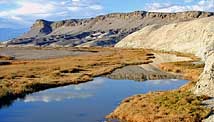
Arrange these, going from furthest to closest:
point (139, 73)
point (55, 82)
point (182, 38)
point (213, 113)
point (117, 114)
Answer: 1. point (182, 38)
2. point (139, 73)
3. point (55, 82)
4. point (117, 114)
5. point (213, 113)

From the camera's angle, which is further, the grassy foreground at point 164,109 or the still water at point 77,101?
the still water at point 77,101

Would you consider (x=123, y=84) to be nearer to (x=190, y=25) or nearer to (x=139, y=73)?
(x=139, y=73)

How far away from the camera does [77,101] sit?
2014 inches

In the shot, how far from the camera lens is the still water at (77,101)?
42.0 m

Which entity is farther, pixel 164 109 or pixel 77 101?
pixel 77 101

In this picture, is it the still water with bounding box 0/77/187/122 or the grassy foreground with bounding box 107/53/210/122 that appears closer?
the grassy foreground with bounding box 107/53/210/122

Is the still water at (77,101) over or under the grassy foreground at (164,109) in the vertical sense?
under

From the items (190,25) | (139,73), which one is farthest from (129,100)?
(190,25)

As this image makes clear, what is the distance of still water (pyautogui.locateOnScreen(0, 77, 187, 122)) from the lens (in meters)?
42.0

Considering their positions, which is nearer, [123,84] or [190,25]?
[123,84]

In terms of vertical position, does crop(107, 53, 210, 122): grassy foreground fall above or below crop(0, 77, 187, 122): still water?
above

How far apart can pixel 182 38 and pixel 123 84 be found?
120m

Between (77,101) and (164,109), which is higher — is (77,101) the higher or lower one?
the lower one

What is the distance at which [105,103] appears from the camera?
49094 mm
